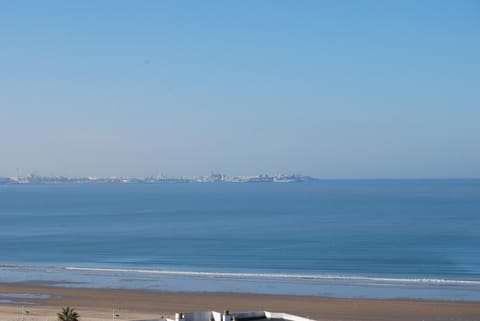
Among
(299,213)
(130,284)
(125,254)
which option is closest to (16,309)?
(130,284)

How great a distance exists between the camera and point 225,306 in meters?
38.0

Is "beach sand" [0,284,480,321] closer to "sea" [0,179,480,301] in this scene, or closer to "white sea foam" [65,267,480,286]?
"sea" [0,179,480,301]

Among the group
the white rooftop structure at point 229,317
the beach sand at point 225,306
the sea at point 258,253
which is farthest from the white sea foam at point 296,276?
the white rooftop structure at point 229,317

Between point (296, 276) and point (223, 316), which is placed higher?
point (296, 276)

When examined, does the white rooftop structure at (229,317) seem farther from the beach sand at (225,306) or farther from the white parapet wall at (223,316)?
Result: the beach sand at (225,306)

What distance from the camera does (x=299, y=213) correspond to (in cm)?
11156

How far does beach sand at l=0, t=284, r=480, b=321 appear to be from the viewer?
116 feet

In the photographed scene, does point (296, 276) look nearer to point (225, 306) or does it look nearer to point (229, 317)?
point (225, 306)

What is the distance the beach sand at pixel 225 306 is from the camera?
3550 centimetres

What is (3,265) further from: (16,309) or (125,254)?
(16,309)

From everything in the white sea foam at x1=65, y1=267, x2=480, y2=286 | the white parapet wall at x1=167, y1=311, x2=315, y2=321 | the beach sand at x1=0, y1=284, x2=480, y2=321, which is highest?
the white sea foam at x1=65, y1=267, x2=480, y2=286

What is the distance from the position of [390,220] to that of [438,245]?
1173 inches

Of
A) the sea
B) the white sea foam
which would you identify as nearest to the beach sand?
the sea

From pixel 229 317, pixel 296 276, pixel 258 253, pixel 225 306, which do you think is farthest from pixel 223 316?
pixel 258 253
